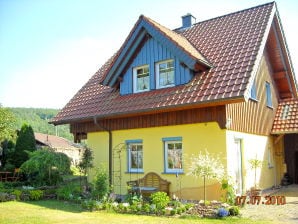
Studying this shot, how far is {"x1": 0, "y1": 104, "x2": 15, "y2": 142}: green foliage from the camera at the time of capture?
114 ft

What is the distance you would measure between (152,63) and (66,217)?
25.6ft

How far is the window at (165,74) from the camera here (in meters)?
15.1

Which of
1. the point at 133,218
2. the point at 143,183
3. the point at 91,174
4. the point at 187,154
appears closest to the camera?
the point at 133,218

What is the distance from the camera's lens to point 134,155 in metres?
15.8

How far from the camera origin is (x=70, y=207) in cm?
1284

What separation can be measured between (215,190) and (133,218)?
380 cm

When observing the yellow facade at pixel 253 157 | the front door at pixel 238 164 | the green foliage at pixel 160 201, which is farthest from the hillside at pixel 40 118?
the green foliage at pixel 160 201

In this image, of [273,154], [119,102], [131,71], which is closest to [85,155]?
[119,102]

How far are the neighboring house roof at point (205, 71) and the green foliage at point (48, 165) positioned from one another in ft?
6.35

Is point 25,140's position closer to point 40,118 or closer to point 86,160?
point 86,160

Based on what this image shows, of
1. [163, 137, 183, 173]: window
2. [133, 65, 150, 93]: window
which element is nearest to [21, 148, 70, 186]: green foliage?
[133, 65, 150, 93]: window

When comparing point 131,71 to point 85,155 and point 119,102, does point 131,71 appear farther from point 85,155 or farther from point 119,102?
point 85,155

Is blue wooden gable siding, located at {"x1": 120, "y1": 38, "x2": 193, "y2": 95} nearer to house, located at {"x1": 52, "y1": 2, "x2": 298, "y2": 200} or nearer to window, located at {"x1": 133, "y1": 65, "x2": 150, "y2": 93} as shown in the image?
house, located at {"x1": 52, "y1": 2, "x2": 298, "y2": 200}

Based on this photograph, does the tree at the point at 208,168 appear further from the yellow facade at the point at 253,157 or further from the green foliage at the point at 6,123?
the green foliage at the point at 6,123
